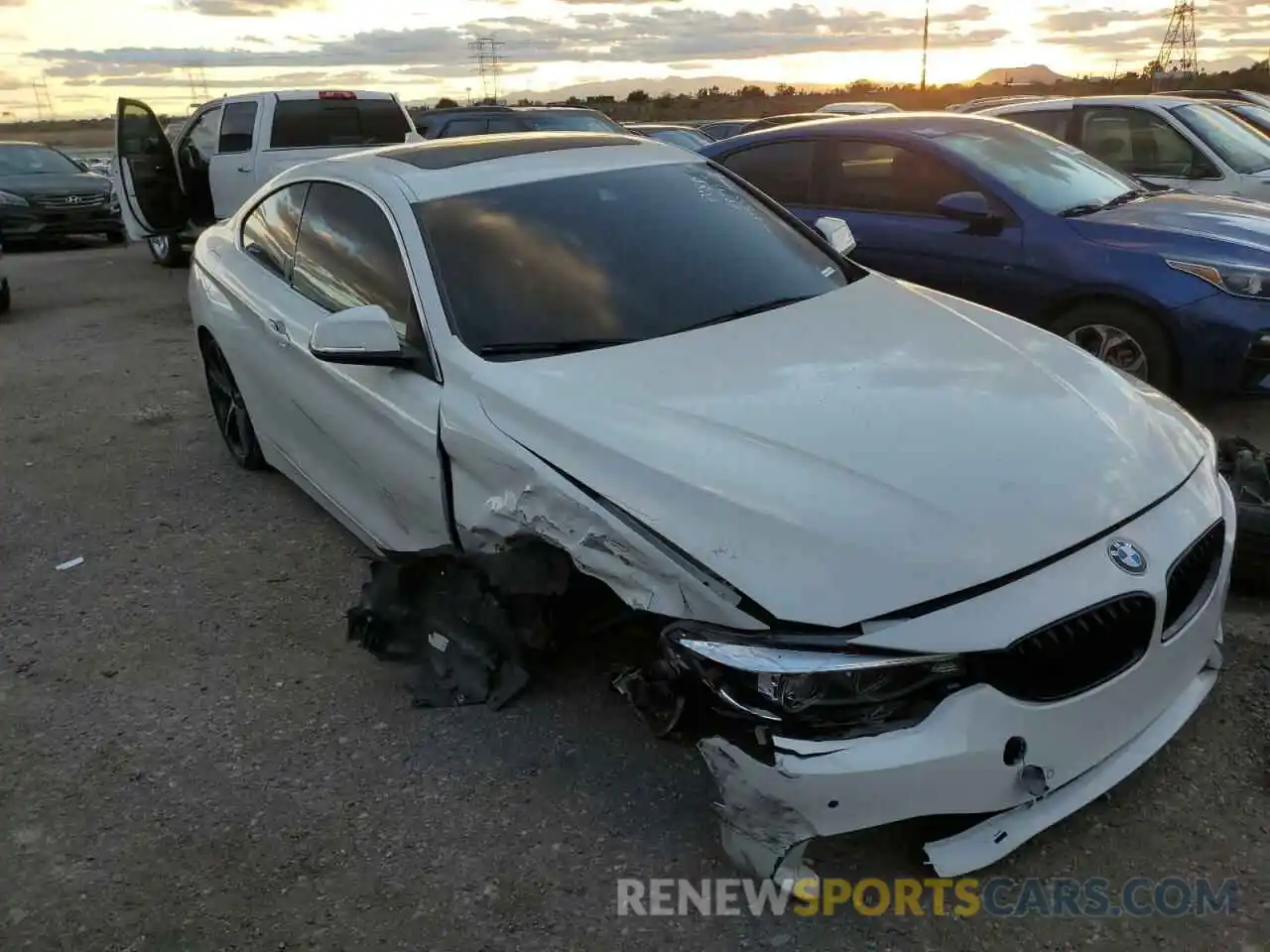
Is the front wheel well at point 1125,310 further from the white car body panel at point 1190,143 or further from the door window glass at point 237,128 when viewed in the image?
the door window glass at point 237,128

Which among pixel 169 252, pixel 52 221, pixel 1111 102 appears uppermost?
pixel 1111 102

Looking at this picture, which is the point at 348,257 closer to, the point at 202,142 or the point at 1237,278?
the point at 1237,278

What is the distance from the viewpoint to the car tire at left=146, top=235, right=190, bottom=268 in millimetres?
12734

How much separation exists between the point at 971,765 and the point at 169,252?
12.9 m

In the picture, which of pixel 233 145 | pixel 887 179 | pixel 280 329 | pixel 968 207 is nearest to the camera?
pixel 280 329

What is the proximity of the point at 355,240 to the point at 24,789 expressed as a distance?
2.07 metres

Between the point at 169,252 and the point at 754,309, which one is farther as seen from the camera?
the point at 169,252

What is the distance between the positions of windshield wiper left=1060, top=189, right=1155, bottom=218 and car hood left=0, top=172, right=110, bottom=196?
13.8 meters

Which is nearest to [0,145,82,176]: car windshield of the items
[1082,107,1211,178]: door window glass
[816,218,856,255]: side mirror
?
[1082,107,1211,178]: door window glass

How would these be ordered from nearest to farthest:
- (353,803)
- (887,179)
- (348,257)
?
(353,803) → (348,257) → (887,179)

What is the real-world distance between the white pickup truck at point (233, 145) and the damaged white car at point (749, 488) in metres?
6.79

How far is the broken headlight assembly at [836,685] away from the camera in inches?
86.0

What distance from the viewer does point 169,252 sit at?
42.1 feet

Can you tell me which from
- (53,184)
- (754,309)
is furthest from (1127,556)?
(53,184)
